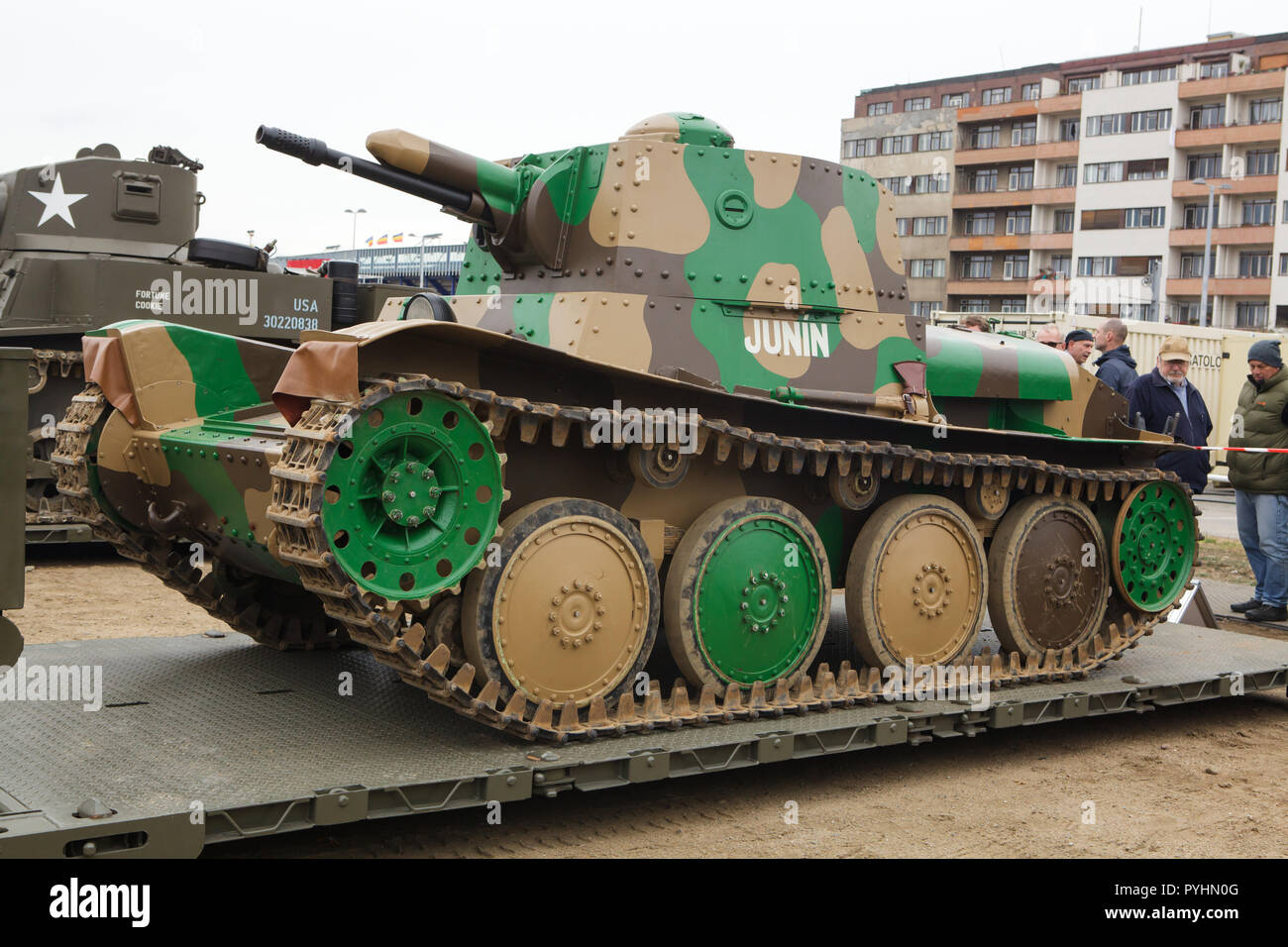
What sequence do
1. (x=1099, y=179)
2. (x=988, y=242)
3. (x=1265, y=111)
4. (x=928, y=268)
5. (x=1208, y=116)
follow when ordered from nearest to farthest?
(x=1265, y=111) < (x=1208, y=116) < (x=1099, y=179) < (x=988, y=242) < (x=928, y=268)

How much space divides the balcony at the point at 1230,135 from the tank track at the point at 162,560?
199 feet

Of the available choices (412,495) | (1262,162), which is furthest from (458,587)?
(1262,162)

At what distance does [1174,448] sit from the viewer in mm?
9602

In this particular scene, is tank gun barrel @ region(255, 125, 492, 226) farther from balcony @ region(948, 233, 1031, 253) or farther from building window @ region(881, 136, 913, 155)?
building window @ region(881, 136, 913, 155)

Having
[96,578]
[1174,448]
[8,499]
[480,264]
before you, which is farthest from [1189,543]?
[96,578]

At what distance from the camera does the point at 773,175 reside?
820cm

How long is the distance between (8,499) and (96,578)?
8895 millimetres

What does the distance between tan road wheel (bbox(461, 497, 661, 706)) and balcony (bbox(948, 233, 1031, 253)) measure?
67215 millimetres

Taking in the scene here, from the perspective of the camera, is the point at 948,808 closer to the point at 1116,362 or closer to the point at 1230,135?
the point at 1116,362

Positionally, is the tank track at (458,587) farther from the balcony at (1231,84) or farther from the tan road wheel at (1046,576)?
the balcony at (1231,84)

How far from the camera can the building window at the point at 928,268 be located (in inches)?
2913

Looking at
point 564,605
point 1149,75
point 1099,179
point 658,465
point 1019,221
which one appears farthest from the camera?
point 1019,221

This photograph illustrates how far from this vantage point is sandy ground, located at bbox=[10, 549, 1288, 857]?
628 cm

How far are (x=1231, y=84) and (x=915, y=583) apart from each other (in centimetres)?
6049
